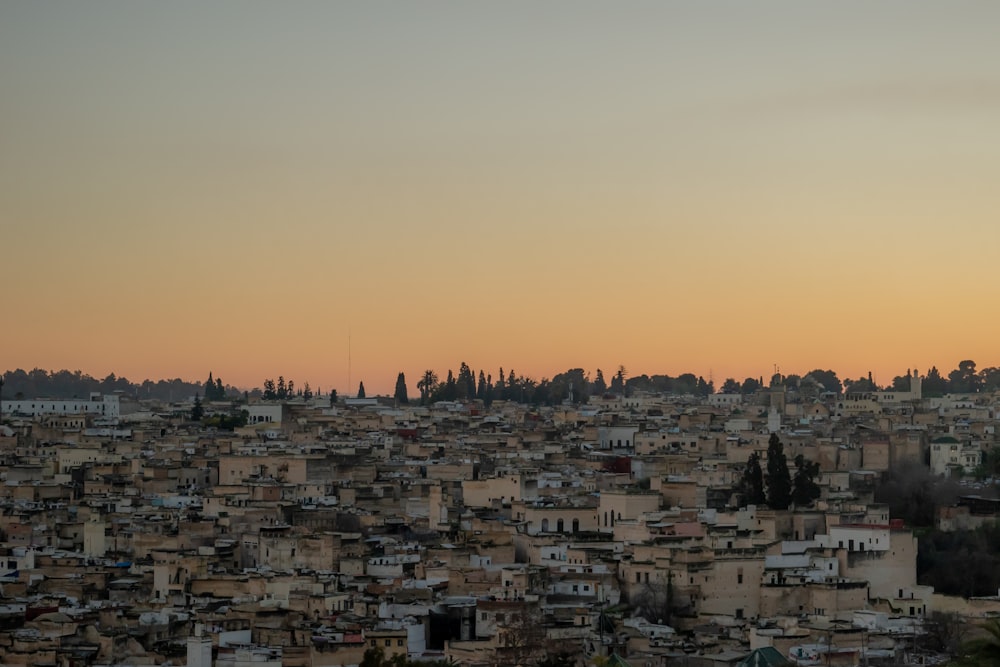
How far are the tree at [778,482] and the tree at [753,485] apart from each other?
138mm

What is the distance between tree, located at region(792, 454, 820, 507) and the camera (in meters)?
39.6

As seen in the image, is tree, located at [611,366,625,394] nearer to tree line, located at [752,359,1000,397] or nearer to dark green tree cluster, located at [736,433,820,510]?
tree line, located at [752,359,1000,397]

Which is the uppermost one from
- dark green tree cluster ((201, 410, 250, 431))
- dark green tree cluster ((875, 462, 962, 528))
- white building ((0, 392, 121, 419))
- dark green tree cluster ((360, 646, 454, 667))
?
white building ((0, 392, 121, 419))

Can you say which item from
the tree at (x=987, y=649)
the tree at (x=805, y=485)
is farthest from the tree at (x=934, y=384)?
the tree at (x=987, y=649)

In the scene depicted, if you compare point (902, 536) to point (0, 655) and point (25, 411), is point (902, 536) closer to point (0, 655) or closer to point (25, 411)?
point (0, 655)

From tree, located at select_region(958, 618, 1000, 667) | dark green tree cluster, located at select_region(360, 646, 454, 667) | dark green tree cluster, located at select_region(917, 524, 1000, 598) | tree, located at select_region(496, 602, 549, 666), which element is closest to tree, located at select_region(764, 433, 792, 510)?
dark green tree cluster, located at select_region(917, 524, 1000, 598)

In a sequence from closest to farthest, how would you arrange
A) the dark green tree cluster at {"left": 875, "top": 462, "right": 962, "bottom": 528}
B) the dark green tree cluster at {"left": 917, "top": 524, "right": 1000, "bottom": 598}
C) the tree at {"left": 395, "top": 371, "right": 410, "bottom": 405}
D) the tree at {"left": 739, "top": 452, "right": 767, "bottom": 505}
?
1. the dark green tree cluster at {"left": 917, "top": 524, "right": 1000, "bottom": 598}
2. the tree at {"left": 739, "top": 452, "right": 767, "bottom": 505}
3. the dark green tree cluster at {"left": 875, "top": 462, "right": 962, "bottom": 528}
4. the tree at {"left": 395, "top": 371, "right": 410, "bottom": 405}

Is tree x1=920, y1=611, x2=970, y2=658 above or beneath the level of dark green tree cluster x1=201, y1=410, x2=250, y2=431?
beneath

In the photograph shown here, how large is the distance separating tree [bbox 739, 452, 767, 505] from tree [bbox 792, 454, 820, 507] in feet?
1.95

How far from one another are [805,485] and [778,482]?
1.03m

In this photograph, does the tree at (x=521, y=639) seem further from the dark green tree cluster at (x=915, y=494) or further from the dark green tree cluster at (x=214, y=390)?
the dark green tree cluster at (x=214, y=390)

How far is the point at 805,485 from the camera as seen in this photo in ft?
131

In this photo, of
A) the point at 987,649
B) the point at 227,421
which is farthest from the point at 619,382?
the point at 987,649

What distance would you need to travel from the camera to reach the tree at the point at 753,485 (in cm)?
3938
